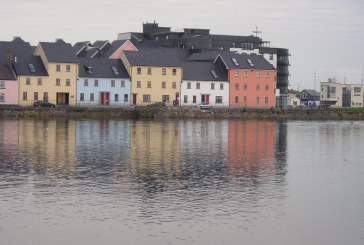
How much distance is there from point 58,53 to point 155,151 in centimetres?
5998

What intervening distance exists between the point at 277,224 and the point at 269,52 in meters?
136

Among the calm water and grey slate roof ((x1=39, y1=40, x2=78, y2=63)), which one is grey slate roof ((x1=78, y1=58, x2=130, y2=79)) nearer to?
grey slate roof ((x1=39, y1=40, x2=78, y2=63))

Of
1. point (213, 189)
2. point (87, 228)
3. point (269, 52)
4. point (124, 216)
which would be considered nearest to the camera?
point (87, 228)

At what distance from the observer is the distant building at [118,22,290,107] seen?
157m

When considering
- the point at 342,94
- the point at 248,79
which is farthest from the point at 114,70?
the point at 342,94

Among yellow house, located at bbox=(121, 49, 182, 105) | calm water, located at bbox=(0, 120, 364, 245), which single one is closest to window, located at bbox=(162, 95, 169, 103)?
yellow house, located at bbox=(121, 49, 182, 105)

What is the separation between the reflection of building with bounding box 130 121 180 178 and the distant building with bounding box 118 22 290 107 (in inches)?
3199

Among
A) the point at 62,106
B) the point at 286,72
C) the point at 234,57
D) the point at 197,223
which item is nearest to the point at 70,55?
the point at 62,106

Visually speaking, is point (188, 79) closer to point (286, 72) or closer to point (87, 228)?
point (286, 72)

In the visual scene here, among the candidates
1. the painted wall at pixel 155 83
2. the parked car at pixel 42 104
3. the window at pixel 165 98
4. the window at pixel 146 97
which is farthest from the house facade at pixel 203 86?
the parked car at pixel 42 104

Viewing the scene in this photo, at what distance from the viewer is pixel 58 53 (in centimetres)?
10912

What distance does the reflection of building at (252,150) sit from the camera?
43938mm

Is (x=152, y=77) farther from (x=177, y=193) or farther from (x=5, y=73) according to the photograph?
(x=177, y=193)

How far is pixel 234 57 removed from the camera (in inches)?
4894
